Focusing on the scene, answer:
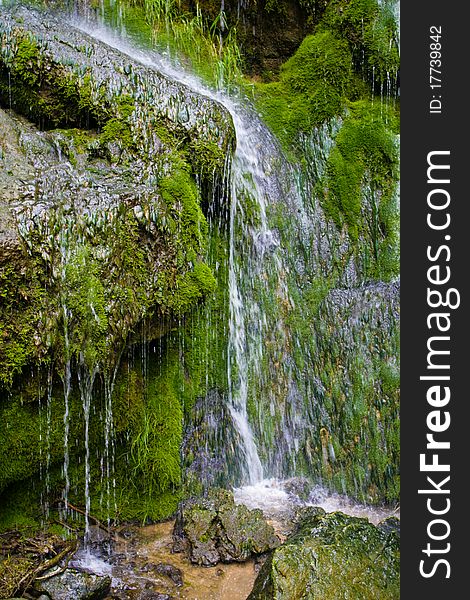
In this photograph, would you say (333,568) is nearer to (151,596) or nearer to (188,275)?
(151,596)

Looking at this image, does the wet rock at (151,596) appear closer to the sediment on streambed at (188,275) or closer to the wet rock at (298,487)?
the sediment on streambed at (188,275)

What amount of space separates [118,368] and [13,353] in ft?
3.36

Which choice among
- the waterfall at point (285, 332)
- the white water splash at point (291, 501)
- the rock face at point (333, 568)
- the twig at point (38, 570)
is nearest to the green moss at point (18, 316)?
the twig at point (38, 570)

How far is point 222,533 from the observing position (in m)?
4.66

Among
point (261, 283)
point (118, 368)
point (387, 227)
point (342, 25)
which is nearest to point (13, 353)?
point (118, 368)

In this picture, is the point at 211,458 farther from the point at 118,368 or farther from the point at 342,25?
the point at 342,25

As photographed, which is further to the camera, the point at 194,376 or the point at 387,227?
the point at 387,227

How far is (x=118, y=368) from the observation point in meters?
4.98

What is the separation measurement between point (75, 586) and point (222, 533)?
1.09 m

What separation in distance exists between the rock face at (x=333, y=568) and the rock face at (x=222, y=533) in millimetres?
1017

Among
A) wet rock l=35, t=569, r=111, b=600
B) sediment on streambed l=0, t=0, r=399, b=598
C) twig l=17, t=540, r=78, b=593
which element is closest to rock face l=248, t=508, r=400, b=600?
sediment on streambed l=0, t=0, r=399, b=598

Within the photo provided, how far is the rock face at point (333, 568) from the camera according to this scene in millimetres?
3307

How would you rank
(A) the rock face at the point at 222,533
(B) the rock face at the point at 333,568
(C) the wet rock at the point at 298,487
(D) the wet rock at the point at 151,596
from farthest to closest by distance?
(C) the wet rock at the point at 298,487, (A) the rock face at the point at 222,533, (D) the wet rock at the point at 151,596, (B) the rock face at the point at 333,568

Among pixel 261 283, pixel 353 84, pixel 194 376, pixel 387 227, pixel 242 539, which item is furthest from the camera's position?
pixel 353 84
